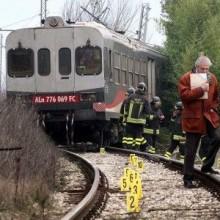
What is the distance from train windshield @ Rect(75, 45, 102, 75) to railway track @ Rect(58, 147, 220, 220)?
6.75 m

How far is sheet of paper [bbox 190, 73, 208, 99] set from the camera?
391 inches

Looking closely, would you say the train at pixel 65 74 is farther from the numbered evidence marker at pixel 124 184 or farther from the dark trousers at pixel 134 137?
the numbered evidence marker at pixel 124 184

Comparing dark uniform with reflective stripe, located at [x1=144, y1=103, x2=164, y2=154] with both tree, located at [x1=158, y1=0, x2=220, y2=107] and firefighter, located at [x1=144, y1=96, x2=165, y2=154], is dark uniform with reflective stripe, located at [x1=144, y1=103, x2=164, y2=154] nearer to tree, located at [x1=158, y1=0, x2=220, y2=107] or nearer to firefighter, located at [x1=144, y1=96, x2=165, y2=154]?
firefighter, located at [x1=144, y1=96, x2=165, y2=154]

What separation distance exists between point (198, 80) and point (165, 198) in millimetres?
1727

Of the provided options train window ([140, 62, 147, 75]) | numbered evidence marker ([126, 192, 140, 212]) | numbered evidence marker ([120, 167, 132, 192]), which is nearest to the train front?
train window ([140, 62, 147, 75])

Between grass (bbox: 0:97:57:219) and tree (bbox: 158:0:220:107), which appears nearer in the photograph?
grass (bbox: 0:97:57:219)

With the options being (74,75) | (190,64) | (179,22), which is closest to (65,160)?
(74,75)

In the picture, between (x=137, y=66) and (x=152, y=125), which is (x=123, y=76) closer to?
(x=137, y=66)

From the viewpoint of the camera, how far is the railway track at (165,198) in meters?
8.28

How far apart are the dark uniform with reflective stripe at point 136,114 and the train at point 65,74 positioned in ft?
4.76

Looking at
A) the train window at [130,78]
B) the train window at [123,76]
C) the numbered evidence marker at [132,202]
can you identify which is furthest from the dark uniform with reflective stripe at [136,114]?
the numbered evidence marker at [132,202]

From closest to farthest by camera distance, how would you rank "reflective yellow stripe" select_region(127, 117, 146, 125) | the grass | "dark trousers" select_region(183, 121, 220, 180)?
the grass
"dark trousers" select_region(183, 121, 220, 180)
"reflective yellow stripe" select_region(127, 117, 146, 125)

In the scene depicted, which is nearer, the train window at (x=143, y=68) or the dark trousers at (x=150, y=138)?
the dark trousers at (x=150, y=138)

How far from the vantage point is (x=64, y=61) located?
66.2 feet
